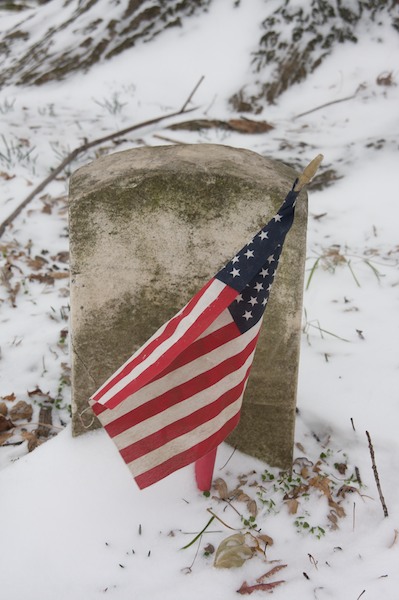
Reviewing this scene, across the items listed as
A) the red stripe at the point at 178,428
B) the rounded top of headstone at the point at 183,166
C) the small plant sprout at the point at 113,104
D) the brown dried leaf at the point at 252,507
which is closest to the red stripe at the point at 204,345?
the red stripe at the point at 178,428

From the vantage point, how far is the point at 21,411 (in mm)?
2191

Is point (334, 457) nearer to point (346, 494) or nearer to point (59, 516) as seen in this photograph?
point (346, 494)

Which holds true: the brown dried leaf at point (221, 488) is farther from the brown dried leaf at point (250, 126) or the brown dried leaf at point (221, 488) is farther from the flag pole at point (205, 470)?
the brown dried leaf at point (250, 126)

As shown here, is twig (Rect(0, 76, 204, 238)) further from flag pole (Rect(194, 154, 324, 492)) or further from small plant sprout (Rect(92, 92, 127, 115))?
flag pole (Rect(194, 154, 324, 492))

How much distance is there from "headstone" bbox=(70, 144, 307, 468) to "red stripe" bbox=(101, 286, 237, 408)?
1.08 feet

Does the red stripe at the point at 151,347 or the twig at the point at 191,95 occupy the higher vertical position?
the twig at the point at 191,95

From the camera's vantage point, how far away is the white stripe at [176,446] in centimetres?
145

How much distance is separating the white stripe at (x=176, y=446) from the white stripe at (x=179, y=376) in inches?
5.5

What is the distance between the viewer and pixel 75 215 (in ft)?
5.32

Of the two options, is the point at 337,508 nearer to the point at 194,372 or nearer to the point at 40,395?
the point at 194,372

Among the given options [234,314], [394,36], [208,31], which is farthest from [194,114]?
[234,314]

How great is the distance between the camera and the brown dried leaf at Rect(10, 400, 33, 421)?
2172 millimetres

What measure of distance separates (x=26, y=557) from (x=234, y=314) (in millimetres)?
887

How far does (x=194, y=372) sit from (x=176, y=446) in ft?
0.68
